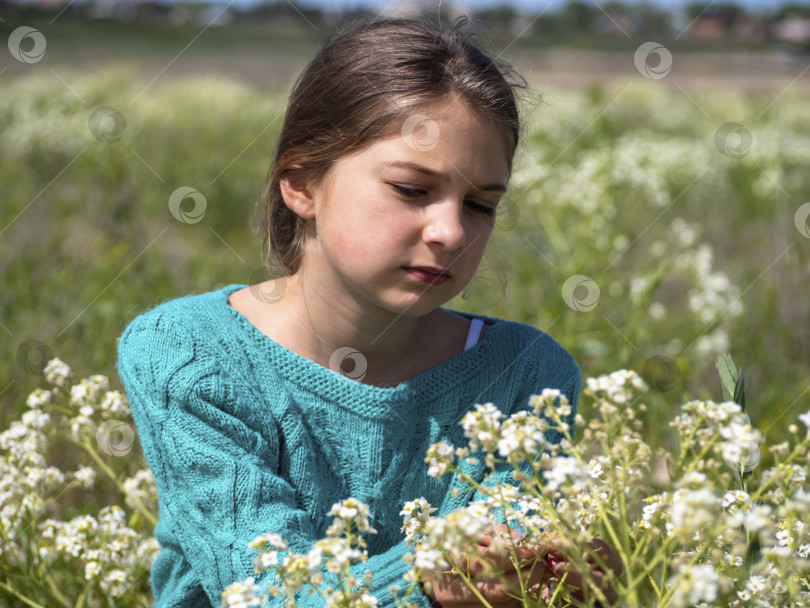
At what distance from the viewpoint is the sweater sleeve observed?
142cm

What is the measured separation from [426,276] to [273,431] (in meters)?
0.42

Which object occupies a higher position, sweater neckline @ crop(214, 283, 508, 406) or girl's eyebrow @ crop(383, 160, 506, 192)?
girl's eyebrow @ crop(383, 160, 506, 192)

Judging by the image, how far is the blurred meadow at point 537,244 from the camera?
2967 mm

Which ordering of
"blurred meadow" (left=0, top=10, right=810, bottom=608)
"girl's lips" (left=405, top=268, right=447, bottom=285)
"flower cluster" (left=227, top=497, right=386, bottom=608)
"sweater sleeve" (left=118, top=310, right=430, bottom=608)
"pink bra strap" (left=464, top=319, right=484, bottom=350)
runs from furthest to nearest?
→ "blurred meadow" (left=0, top=10, right=810, bottom=608) → "pink bra strap" (left=464, top=319, right=484, bottom=350) → "girl's lips" (left=405, top=268, right=447, bottom=285) → "sweater sleeve" (left=118, top=310, right=430, bottom=608) → "flower cluster" (left=227, top=497, right=386, bottom=608)

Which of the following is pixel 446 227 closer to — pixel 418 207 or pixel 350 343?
pixel 418 207

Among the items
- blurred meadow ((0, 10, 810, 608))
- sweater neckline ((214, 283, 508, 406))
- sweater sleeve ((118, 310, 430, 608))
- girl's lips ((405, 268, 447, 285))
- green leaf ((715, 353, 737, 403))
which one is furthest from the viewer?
blurred meadow ((0, 10, 810, 608))

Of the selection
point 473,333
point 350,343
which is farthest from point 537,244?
point 350,343

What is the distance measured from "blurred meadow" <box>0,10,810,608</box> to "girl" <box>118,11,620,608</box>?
43 cm

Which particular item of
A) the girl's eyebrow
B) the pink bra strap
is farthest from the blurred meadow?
the girl's eyebrow

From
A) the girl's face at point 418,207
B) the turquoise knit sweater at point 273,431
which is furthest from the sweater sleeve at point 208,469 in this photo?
the girl's face at point 418,207

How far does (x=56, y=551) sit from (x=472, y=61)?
1.30 meters

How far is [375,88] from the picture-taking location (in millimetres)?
1657

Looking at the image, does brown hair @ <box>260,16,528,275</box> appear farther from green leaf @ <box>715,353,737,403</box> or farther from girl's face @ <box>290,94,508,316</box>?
green leaf @ <box>715,353,737,403</box>

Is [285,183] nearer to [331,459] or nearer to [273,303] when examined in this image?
[273,303]
